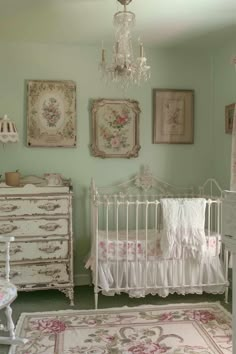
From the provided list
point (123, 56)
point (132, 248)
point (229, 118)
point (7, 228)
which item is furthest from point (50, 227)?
point (229, 118)

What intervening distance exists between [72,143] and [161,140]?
950mm

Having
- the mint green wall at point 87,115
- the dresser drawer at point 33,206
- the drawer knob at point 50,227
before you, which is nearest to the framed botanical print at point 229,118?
the mint green wall at point 87,115

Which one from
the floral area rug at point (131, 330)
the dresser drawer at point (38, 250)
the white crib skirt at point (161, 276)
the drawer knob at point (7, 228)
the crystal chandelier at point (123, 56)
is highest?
the crystal chandelier at point (123, 56)

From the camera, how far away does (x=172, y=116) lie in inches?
155

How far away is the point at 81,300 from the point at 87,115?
6.00ft

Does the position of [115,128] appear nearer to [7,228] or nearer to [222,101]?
[222,101]

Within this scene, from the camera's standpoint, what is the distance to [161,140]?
3916mm

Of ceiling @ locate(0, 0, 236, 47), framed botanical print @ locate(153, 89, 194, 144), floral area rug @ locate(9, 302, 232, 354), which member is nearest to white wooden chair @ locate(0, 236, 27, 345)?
floral area rug @ locate(9, 302, 232, 354)

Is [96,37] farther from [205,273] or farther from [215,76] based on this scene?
[205,273]

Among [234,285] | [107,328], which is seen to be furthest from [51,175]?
[234,285]

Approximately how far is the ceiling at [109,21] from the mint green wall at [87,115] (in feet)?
0.59

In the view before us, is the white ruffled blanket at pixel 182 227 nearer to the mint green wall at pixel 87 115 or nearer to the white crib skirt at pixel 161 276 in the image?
the white crib skirt at pixel 161 276

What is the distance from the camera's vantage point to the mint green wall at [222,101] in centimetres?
361

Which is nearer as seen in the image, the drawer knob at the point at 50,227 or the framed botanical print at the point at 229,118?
the drawer knob at the point at 50,227
